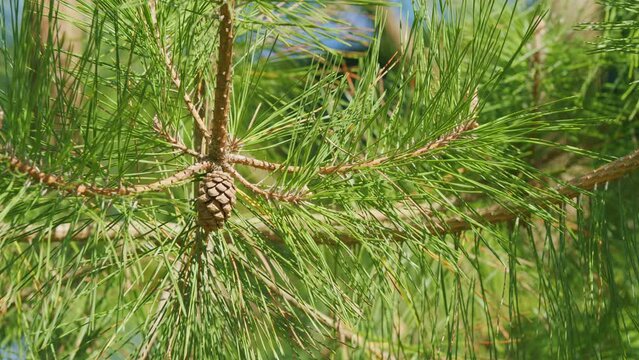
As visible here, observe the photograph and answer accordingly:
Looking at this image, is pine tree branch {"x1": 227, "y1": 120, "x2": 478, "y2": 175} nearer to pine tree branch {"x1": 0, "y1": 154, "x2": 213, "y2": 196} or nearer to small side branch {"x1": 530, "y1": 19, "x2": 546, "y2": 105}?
pine tree branch {"x1": 0, "y1": 154, "x2": 213, "y2": 196}

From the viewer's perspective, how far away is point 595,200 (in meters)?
0.95

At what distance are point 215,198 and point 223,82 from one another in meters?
0.10

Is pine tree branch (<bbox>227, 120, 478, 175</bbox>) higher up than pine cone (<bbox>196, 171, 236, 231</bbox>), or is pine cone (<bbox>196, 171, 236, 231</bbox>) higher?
pine tree branch (<bbox>227, 120, 478, 175</bbox>)

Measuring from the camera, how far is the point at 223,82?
0.70 metres

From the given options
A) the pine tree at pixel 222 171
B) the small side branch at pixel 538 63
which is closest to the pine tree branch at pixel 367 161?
the pine tree at pixel 222 171

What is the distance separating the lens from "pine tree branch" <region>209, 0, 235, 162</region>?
2.16 ft

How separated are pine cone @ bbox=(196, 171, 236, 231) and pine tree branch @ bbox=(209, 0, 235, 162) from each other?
0.03 m

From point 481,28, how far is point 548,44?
2.66 feet

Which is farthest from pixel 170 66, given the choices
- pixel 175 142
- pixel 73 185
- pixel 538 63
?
pixel 538 63

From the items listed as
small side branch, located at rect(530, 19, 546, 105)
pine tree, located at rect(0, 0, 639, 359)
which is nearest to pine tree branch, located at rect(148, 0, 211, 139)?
pine tree, located at rect(0, 0, 639, 359)

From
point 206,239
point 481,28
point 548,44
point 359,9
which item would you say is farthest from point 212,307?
point 359,9

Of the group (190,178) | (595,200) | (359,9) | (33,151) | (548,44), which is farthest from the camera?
(359,9)

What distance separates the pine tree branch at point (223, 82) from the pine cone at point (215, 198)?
0.03 m

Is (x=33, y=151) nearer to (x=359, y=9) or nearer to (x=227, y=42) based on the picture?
(x=227, y=42)
